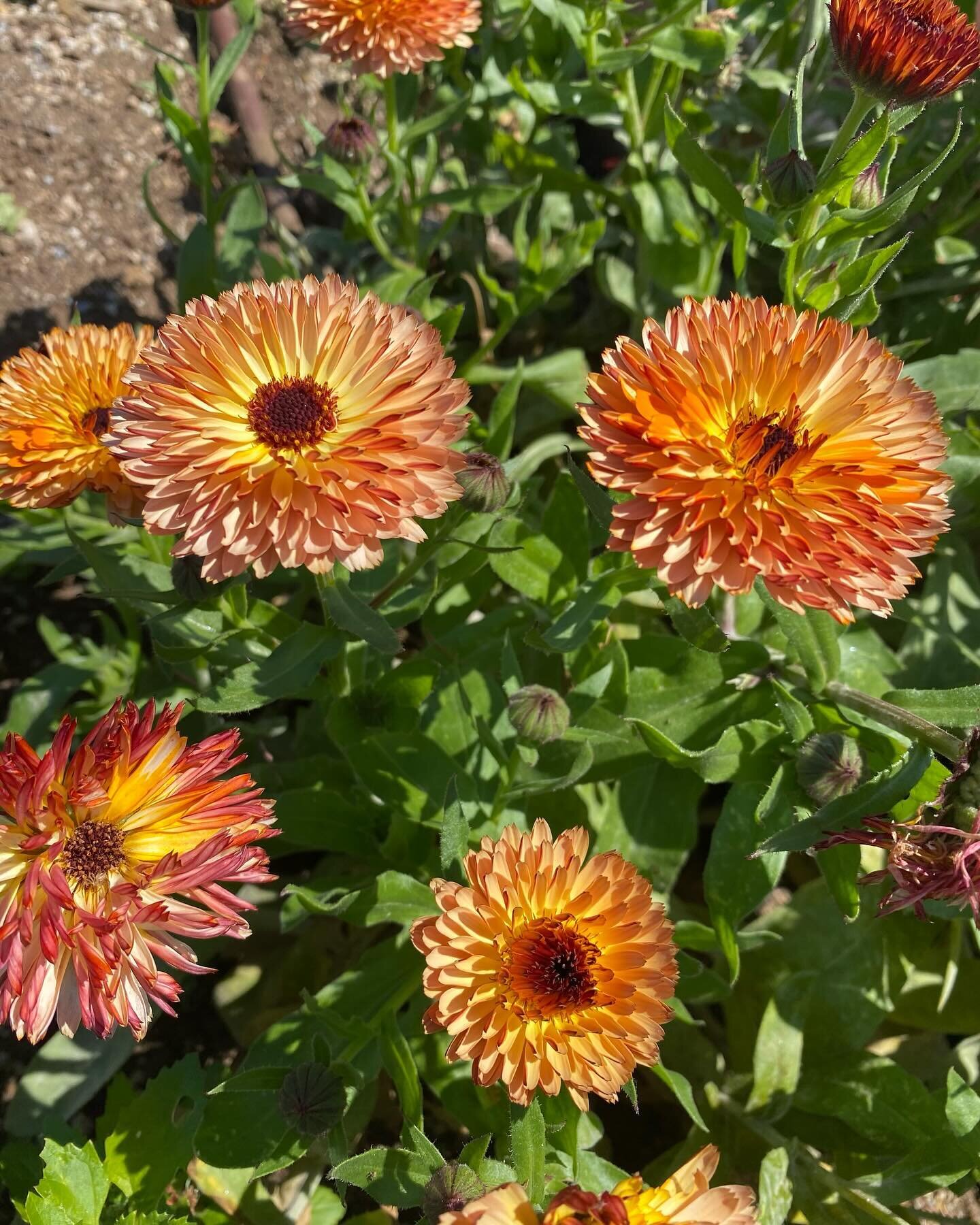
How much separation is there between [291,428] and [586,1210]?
135 cm

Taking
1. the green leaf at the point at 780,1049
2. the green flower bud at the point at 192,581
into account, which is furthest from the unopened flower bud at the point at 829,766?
the green flower bud at the point at 192,581

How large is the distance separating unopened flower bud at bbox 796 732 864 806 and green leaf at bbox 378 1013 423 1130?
994 millimetres

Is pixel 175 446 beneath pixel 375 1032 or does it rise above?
above

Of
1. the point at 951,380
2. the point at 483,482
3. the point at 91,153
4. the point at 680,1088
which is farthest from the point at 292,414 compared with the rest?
the point at 91,153

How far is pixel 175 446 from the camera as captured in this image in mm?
1799

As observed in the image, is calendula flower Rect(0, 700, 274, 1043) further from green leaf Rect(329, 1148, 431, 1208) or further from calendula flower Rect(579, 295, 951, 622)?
calendula flower Rect(579, 295, 951, 622)

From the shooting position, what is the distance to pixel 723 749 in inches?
89.0

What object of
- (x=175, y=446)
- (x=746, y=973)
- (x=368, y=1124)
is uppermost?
(x=175, y=446)

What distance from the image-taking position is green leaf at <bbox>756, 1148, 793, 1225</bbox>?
2.25 meters

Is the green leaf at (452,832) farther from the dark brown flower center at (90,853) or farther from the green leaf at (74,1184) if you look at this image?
the green leaf at (74,1184)

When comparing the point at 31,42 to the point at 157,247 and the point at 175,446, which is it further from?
the point at 175,446

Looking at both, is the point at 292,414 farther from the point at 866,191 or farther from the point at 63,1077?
the point at 63,1077

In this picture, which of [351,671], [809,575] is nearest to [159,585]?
[351,671]

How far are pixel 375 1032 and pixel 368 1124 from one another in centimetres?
78
